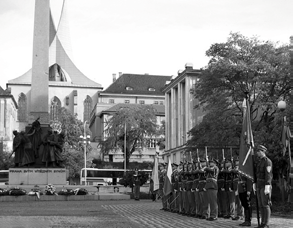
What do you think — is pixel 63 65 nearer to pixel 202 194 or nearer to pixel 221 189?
pixel 202 194

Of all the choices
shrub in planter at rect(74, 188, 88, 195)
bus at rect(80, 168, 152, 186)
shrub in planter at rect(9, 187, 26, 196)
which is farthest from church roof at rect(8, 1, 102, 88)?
shrub in planter at rect(9, 187, 26, 196)

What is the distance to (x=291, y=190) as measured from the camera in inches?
778

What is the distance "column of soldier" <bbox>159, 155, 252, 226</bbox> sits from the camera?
44.8ft

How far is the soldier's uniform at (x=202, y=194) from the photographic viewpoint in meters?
14.8

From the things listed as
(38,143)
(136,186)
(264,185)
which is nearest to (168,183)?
(264,185)

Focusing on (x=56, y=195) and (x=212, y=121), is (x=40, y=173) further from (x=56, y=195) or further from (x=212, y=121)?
(x=212, y=121)

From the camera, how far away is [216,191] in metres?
14.6

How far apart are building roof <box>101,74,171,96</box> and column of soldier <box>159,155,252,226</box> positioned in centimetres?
10176

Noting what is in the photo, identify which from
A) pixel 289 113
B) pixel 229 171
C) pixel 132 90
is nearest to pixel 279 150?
pixel 289 113

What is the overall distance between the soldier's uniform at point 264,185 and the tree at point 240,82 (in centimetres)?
2259

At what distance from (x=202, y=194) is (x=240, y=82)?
22.3 m

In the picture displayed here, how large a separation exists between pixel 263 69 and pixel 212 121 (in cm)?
429

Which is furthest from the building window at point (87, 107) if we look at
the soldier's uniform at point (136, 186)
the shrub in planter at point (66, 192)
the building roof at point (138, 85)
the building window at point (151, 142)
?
the shrub in planter at point (66, 192)

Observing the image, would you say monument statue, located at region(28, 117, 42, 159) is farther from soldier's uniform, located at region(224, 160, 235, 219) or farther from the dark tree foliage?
soldier's uniform, located at region(224, 160, 235, 219)
